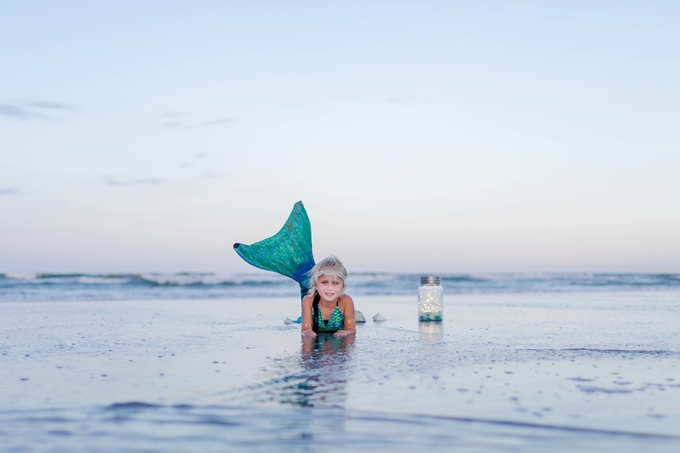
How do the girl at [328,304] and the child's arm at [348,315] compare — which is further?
the child's arm at [348,315]

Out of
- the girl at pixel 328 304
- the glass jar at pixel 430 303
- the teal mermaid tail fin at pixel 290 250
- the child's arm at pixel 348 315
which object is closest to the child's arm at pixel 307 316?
the girl at pixel 328 304

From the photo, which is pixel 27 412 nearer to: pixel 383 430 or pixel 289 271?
pixel 383 430

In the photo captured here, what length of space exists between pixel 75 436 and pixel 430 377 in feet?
6.54

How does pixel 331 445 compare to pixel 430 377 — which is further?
pixel 430 377

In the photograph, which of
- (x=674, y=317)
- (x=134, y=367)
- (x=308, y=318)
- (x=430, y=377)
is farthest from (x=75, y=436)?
(x=674, y=317)

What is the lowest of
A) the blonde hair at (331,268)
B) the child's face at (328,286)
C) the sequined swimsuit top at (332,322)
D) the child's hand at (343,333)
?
the child's hand at (343,333)

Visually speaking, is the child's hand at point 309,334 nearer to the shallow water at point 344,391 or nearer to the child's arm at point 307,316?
the child's arm at point 307,316

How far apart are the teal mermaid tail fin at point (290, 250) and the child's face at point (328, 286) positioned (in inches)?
36.4

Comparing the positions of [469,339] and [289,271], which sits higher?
[289,271]

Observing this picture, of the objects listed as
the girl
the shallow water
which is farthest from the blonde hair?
the shallow water

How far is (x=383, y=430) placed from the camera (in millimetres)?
2547

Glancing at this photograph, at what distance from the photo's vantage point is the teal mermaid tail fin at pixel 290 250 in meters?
6.81

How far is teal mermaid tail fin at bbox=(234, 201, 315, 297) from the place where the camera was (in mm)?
6812

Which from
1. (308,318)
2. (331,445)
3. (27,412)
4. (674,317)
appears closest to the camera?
(331,445)
